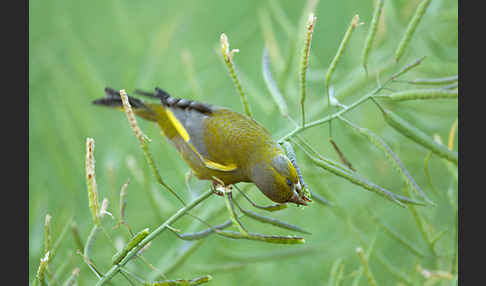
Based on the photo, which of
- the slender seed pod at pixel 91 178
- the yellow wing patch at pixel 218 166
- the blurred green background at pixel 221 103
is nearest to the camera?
the slender seed pod at pixel 91 178

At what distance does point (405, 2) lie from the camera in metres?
0.88

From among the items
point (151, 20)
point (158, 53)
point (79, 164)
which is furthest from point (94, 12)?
point (79, 164)

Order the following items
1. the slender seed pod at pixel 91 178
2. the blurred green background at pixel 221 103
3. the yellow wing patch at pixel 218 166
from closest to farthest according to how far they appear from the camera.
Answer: the slender seed pod at pixel 91 178
the yellow wing patch at pixel 218 166
the blurred green background at pixel 221 103

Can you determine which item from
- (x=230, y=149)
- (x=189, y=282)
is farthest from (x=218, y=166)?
(x=189, y=282)

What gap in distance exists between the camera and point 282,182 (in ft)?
1.26

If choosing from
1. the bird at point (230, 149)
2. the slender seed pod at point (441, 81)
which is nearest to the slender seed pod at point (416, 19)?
the slender seed pod at point (441, 81)

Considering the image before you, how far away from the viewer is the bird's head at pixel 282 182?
382mm

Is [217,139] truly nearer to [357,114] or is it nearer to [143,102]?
[143,102]

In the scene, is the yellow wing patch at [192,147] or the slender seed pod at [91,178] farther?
the yellow wing patch at [192,147]

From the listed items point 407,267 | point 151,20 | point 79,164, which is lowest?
point 407,267

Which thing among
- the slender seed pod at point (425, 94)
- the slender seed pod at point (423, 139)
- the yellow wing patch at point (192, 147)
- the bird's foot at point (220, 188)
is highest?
the yellow wing patch at point (192, 147)

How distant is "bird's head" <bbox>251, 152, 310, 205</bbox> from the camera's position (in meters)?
0.38

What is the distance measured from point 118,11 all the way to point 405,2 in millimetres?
510

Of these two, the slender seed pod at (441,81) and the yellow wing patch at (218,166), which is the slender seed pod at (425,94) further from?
the yellow wing patch at (218,166)
